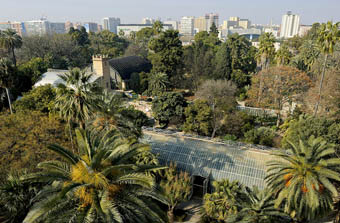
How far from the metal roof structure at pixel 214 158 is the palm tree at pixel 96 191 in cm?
1087

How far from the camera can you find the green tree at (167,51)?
51281 mm

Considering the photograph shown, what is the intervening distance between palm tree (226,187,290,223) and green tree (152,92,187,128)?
1968 cm

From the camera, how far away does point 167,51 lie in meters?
51.2

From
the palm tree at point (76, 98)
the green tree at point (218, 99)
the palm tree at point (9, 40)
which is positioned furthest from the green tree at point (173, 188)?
the palm tree at point (9, 40)

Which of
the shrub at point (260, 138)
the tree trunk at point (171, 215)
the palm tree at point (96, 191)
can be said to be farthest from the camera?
the shrub at point (260, 138)

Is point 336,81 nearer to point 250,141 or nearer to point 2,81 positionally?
point 250,141

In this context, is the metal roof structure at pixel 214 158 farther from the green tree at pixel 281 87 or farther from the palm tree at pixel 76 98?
the green tree at pixel 281 87

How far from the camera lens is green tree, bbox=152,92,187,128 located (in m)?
36.2

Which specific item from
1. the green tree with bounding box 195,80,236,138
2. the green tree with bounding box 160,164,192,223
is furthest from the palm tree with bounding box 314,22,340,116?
→ the green tree with bounding box 160,164,192,223

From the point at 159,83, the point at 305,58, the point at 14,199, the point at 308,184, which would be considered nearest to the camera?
the point at 14,199

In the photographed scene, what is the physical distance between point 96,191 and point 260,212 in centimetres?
1133

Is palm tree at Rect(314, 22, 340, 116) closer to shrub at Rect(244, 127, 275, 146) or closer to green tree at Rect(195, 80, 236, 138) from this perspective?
shrub at Rect(244, 127, 275, 146)

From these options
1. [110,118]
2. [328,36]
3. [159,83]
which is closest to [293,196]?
[110,118]

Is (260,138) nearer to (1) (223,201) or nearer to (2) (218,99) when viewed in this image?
(2) (218,99)
